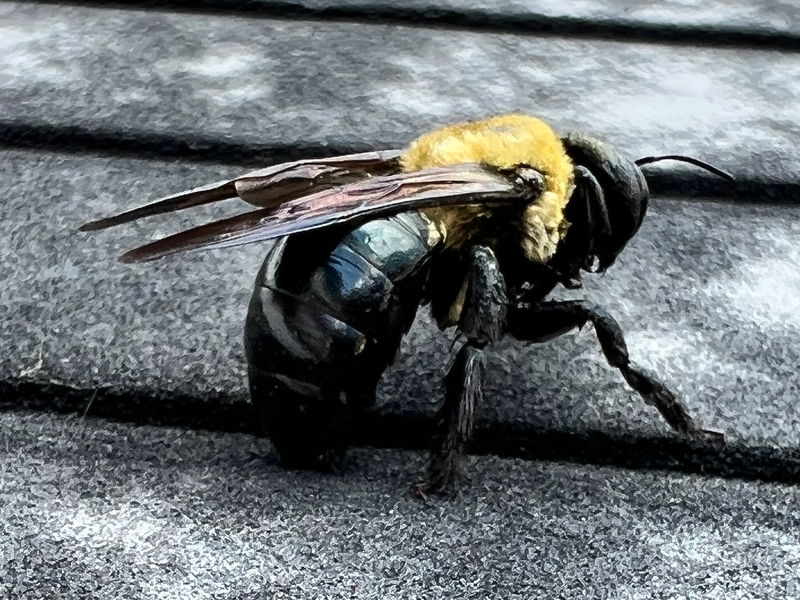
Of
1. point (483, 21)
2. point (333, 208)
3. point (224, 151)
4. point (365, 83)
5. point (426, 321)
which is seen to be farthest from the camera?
point (483, 21)

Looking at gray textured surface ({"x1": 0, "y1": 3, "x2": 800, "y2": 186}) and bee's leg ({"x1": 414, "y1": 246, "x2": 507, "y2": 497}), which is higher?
bee's leg ({"x1": 414, "y1": 246, "x2": 507, "y2": 497})

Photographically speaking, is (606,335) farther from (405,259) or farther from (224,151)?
(224,151)

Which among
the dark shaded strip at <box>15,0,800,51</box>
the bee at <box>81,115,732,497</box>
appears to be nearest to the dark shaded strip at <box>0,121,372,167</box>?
the bee at <box>81,115,732,497</box>

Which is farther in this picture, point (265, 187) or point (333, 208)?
point (265, 187)

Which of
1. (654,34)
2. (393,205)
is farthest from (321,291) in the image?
(654,34)

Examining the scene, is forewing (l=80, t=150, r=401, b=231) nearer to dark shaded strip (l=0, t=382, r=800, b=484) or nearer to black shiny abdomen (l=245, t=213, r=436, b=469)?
black shiny abdomen (l=245, t=213, r=436, b=469)

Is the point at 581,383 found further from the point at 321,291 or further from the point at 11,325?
the point at 11,325

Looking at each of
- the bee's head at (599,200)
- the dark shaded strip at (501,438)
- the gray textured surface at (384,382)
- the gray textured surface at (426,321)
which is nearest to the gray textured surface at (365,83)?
the gray textured surface at (384,382)

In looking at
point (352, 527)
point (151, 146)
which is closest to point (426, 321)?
point (352, 527)
